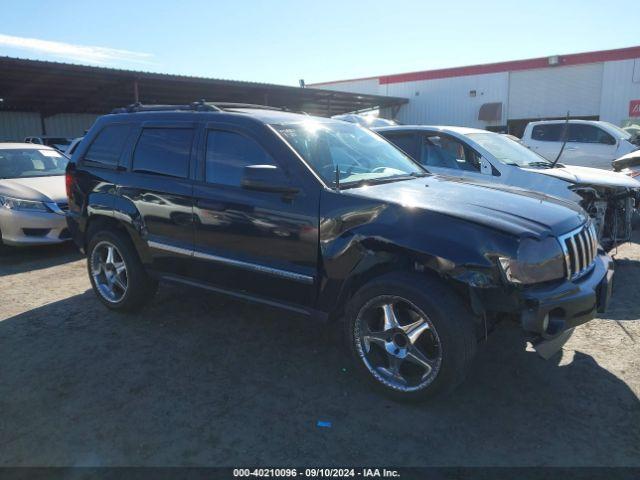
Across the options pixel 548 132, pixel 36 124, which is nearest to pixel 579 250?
pixel 548 132

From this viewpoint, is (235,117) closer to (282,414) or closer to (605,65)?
(282,414)

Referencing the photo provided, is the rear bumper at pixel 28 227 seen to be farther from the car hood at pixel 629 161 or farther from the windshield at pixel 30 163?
the car hood at pixel 629 161

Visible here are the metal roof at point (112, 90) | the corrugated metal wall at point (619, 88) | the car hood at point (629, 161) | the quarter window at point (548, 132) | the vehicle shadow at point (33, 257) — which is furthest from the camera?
the corrugated metal wall at point (619, 88)

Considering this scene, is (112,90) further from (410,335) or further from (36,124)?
(410,335)

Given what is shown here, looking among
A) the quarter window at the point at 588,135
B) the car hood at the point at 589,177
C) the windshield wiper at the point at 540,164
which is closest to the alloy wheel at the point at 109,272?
the car hood at the point at 589,177

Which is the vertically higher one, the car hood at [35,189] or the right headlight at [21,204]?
the car hood at [35,189]

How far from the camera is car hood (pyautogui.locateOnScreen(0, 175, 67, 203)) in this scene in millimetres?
6859

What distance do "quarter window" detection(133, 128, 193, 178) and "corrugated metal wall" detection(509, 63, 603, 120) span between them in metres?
25.9

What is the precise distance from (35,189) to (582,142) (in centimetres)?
1186

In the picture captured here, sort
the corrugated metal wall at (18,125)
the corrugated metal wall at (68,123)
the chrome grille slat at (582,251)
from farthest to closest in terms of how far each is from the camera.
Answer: the corrugated metal wall at (68,123) → the corrugated metal wall at (18,125) → the chrome grille slat at (582,251)

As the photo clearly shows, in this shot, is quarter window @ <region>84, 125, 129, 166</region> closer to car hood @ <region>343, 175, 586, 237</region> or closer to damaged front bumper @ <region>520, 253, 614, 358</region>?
car hood @ <region>343, 175, 586, 237</region>

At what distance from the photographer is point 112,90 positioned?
2081 centimetres

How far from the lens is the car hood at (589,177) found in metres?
5.77

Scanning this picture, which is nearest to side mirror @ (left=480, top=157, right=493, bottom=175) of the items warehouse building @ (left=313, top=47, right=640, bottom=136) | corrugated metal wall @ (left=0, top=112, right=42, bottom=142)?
warehouse building @ (left=313, top=47, right=640, bottom=136)
